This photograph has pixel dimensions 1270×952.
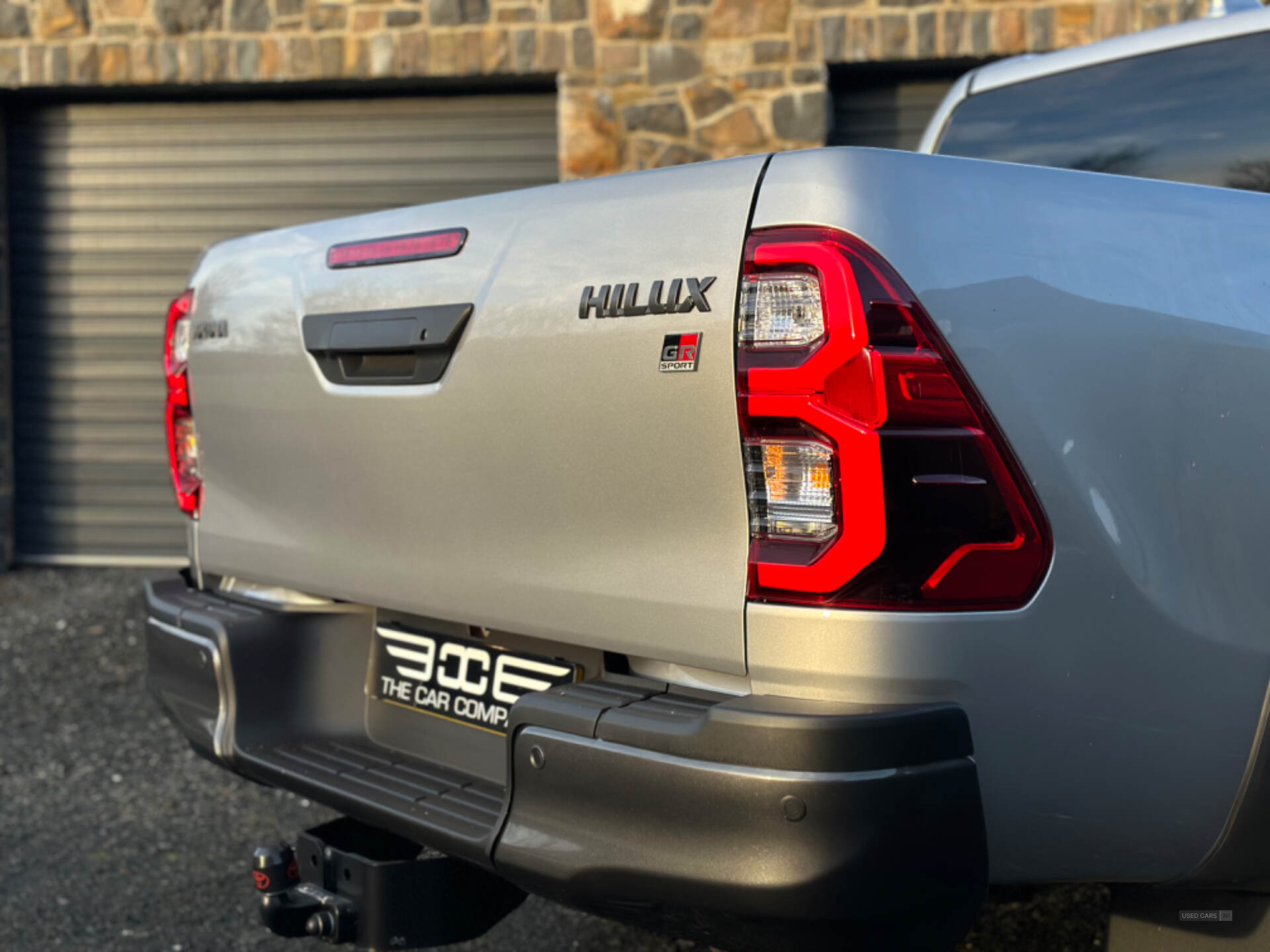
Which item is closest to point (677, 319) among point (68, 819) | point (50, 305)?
point (68, 819)

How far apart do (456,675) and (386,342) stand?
625 millimetres

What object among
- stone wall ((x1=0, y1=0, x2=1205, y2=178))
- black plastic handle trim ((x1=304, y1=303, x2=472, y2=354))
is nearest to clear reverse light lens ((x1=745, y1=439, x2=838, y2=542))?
black plastic handle trim ((x1=304, y1=303, x2=472, y2=354))

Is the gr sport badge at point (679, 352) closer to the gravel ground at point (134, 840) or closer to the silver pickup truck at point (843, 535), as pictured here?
the silver pickup truck at point (843, 535)

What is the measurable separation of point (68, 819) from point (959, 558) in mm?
3583

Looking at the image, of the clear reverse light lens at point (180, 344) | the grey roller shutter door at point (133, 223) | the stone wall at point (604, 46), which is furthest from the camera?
the grey roller shutter door at point (133, 223)

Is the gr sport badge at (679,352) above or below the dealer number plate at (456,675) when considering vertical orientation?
above

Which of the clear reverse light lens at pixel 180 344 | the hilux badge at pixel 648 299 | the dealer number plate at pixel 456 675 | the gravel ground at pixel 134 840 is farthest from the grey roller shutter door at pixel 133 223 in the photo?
the hilux badge at pixel 648 299

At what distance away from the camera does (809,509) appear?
173 cm

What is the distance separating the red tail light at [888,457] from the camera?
168 cm

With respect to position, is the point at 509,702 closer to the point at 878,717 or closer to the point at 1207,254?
the point at 878,717

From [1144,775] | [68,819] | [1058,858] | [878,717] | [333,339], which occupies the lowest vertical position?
[68,819]

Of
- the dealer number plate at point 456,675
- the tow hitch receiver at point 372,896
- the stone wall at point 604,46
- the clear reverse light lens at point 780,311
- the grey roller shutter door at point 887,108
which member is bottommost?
the tow hitch receiver at point 372,896

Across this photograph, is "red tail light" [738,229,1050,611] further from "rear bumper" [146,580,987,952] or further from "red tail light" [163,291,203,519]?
"red tail light" [163,291,203,519]

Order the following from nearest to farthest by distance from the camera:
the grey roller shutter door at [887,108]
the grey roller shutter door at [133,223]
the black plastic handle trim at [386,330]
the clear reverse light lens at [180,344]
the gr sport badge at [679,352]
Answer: the gr sport badge at [679,352]
the black plastic handle trim at [386,330]
the clear reverse light lens at [180,344]
the grey roller shutter door at [887,108]
the grey roller shutter door at [133,223]
